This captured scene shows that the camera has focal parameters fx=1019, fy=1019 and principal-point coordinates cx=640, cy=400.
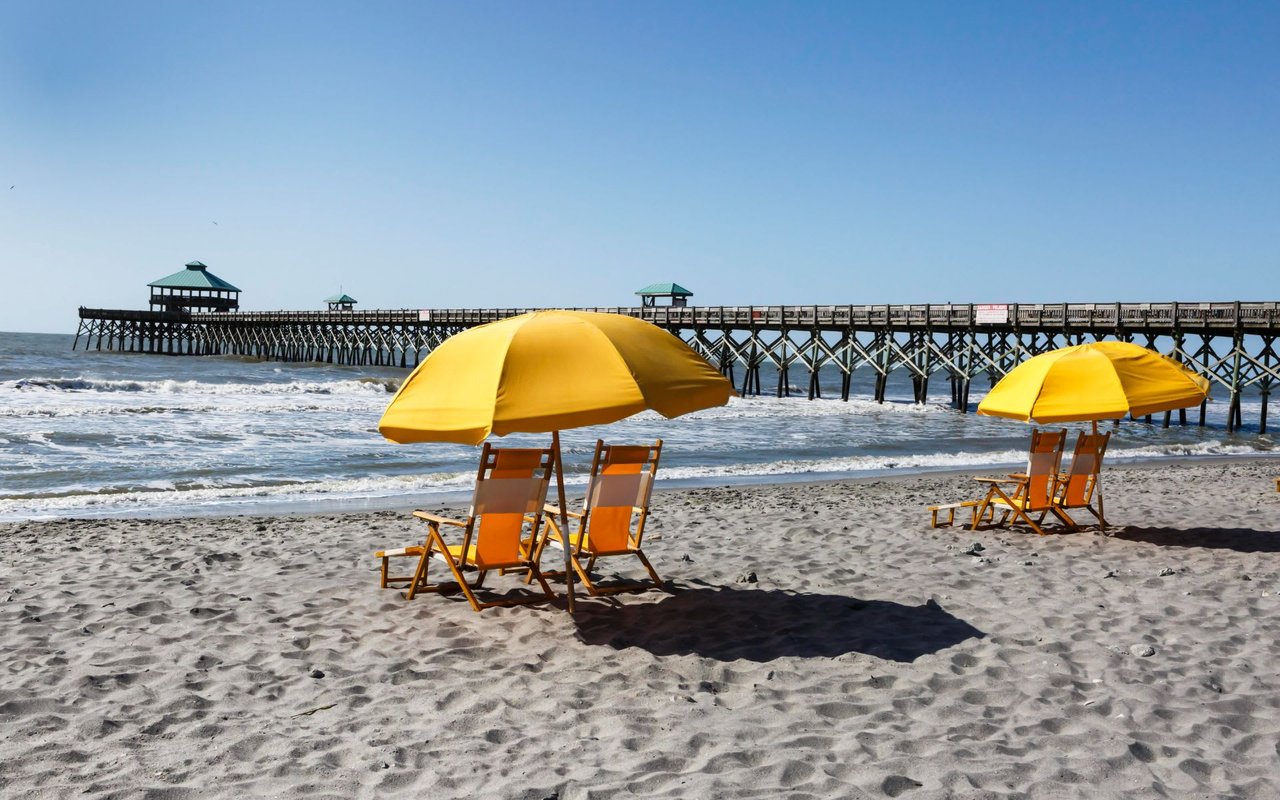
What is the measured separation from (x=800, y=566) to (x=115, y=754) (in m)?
4.11

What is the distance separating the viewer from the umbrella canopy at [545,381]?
4.22m

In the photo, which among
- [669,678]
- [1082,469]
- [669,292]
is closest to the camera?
[669,678]

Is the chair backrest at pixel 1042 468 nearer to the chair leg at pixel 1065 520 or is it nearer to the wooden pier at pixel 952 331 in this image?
the chair leg at pixel 1065 520

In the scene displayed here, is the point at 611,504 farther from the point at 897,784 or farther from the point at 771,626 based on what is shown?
the point at 897,784

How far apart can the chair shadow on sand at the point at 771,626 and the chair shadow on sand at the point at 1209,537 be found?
310cm

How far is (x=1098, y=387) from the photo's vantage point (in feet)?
23.3

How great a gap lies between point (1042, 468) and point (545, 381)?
4.85 m

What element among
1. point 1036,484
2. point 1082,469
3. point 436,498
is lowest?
point 436,498

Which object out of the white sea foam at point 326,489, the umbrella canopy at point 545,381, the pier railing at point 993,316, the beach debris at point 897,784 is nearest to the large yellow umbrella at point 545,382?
A: the umbrella canopy at point 545,381

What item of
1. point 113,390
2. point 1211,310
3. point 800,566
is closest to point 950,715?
point 800,566

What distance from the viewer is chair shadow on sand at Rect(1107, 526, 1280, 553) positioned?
718cm

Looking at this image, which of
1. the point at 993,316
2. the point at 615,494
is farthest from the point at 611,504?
the point at 993,316

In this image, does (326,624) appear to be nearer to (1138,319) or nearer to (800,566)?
(800,566)

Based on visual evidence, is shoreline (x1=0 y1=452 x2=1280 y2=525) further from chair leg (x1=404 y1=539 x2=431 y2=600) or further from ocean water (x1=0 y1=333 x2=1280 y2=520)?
chair leg (x1=404 y1=539 x2=431 y2=600)
